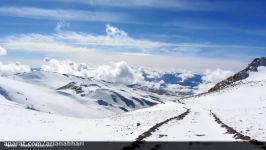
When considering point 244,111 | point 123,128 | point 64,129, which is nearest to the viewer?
point 64,129

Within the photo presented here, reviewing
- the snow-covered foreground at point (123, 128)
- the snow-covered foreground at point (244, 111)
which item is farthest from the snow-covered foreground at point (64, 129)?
the snow-covered foreground at point (244, 111)

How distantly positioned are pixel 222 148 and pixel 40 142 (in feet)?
37.6

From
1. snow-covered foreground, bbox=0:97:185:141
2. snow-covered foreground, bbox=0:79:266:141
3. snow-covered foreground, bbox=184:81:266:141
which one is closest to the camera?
snow-covered foreground, bbox=0:79:266:141

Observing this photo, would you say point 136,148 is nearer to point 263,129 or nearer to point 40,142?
point 40,142

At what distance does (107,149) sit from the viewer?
25.6 meters

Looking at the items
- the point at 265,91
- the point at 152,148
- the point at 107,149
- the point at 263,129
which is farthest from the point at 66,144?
the point at 265,91

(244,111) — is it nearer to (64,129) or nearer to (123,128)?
(123,128)

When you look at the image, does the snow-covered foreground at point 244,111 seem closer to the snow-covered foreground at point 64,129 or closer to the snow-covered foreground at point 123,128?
the snow-covered foreground at point 123,128

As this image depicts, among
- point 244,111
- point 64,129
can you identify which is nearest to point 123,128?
point 64,129

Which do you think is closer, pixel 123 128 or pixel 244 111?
pixel 123 128

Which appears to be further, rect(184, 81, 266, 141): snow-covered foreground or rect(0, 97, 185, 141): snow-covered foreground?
rect(184, 81, 266, 141): snow-covered foreground

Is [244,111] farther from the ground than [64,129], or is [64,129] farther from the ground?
[244,111]

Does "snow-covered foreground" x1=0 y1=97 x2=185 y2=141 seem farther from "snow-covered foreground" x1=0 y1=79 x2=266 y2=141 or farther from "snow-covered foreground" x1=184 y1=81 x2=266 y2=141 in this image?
"snow-covered foreground" x1=184 y1=81 x2=266 y2=141

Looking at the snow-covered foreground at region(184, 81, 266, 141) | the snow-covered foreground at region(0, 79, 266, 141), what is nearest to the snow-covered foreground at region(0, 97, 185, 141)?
the snow-covered foreground at region(0, 79, 266, 141)
